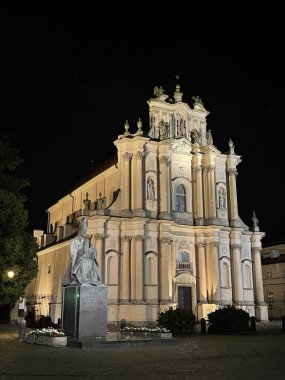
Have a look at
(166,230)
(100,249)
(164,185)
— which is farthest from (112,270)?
(164,185)

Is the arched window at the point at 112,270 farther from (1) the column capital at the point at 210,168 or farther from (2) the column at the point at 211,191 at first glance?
(1) the column capital at the point at 210,168

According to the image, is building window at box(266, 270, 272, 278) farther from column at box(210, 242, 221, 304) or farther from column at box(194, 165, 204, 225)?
column at box(194, 165, 204, 225)

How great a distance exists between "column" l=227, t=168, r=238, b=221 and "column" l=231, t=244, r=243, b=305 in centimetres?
274

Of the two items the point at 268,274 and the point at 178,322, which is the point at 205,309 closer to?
the point at 178,322

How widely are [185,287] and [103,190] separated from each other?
1141 cm

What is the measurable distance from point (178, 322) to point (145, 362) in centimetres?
1200

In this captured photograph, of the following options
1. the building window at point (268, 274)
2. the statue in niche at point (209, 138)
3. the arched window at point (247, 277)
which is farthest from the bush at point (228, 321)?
the building window at point (268, 274)

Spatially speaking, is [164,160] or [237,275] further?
[237,275]

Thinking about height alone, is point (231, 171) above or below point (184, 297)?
above

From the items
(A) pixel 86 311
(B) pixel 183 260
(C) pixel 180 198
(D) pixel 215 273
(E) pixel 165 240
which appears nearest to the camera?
(A) pixel 86 311

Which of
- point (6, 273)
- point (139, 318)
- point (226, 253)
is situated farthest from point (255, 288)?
point (6, 273)

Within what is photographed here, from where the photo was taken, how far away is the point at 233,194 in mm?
41281

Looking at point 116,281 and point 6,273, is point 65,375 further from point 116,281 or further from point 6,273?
point 116,281

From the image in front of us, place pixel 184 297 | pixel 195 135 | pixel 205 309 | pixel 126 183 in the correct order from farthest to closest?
pixel 195 135, pixel 184 297, pixel 205 309, pixel 126 183
